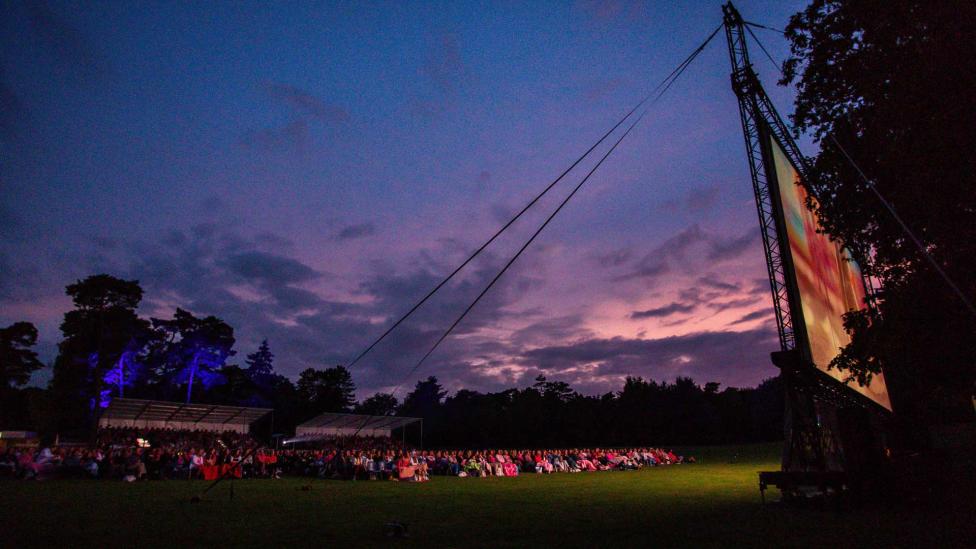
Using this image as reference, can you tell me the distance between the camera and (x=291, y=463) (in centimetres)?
2438

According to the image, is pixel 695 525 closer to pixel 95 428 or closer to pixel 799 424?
pixel 799 424

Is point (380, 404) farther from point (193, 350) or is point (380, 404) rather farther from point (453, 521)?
→ point (453, 521)

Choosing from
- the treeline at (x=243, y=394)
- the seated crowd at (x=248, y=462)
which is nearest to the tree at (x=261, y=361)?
the treeline at (x=243, y=394)

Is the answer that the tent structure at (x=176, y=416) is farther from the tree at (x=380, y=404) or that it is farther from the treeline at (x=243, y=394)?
the tree at (x=380, y=404)

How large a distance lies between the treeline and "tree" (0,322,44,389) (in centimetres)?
8

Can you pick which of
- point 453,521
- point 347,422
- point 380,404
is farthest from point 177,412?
point 380,404

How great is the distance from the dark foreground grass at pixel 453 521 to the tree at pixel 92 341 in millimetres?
38080

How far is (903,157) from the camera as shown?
8.75 m

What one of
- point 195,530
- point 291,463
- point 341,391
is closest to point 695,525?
point 195,530

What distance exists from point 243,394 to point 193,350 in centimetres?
808

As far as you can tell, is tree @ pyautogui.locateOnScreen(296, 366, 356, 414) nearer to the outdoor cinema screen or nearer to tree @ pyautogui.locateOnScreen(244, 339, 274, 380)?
tree @ pyautogui.locateOnScreen(244, 339, 274, 380)

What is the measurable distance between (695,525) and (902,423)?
14245 millimetres

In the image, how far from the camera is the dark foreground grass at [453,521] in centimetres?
704

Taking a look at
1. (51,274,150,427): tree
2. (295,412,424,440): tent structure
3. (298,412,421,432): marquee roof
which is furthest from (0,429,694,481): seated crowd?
(51,274,150,427): tree
